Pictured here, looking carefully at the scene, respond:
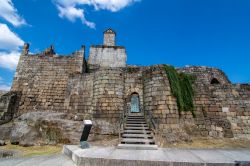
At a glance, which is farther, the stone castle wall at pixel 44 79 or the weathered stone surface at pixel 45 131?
the stone castle wall at pixel 44 79

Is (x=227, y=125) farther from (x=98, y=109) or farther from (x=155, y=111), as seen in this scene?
(x=98, y=109)

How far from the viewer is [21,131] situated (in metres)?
10.9

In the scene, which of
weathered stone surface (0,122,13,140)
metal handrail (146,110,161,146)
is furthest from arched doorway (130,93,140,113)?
weathered stone surface (0,122,13,140)

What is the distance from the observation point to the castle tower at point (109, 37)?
22656mm

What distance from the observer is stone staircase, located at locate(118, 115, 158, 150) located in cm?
803

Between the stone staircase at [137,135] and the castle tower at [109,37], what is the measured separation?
41.6 ft

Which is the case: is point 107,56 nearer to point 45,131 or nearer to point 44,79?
point 44,79

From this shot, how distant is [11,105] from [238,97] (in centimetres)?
1942

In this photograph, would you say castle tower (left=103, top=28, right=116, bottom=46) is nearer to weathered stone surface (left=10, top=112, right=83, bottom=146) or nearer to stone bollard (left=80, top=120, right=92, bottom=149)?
weathered stone surface (left=10, top=112, right=83, bottom=146)

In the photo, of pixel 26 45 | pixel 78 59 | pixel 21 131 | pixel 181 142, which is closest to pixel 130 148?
pixel 181 142

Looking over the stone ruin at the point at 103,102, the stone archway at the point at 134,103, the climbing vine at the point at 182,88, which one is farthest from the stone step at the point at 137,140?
the stone archway at the point at 134,103

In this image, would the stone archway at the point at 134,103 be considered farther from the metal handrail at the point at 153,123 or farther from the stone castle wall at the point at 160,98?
the metal handrail at the point at 153,123

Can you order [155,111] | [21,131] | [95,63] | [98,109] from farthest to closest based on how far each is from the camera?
[95,63] < [98,109] < [155,111] < [21,131]

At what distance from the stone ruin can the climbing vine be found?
0.45 metres
